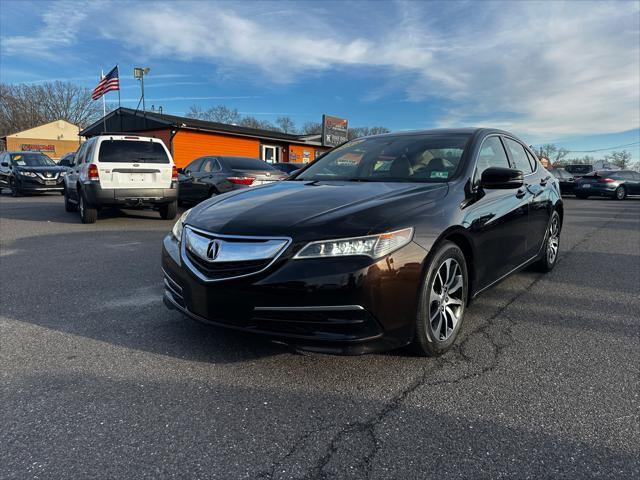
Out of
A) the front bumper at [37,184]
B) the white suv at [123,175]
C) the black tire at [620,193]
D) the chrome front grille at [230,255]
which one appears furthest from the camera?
the black tire at [620,193]

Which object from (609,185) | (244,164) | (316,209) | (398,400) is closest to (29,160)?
(244,164)

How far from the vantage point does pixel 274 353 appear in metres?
3.01

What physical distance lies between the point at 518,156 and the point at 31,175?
16.7m

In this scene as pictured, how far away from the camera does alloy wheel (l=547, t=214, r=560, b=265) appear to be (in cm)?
533

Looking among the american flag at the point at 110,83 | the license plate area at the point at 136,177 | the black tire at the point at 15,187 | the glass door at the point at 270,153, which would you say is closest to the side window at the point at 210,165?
the license plate area at the point at 136,177

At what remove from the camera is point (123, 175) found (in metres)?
9.12

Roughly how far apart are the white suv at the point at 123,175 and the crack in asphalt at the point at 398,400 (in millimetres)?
7582

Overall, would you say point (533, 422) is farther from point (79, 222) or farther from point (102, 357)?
point (79, 222)

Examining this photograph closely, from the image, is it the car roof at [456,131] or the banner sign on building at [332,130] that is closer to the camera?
the car roof at [456,131]

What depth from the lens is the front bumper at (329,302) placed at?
241 cm

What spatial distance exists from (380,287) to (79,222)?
9.22 metres

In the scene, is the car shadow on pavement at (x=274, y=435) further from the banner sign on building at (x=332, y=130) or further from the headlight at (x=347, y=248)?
the banner sign on building at (x=332, y=130)

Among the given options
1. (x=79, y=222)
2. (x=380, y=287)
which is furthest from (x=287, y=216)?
(x=79, y=222)

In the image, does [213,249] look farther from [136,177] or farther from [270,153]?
[270,153]
